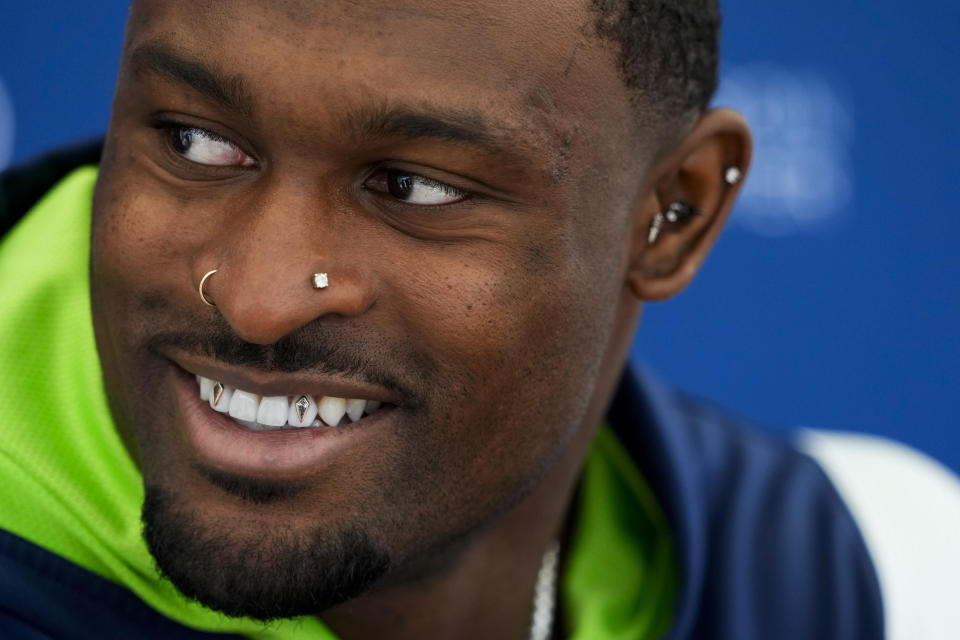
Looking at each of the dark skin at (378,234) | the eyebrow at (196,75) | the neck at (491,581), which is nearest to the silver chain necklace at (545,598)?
the neck at (491,581)

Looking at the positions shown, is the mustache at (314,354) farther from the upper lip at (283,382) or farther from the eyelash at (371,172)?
the eyelash at (371,172)

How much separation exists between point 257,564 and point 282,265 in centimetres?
28

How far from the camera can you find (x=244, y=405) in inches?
43.3

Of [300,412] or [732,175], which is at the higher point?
[732,175]

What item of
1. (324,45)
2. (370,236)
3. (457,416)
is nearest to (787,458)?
(457,416)

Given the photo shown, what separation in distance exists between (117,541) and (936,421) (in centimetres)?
204

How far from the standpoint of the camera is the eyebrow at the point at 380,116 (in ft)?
3.38

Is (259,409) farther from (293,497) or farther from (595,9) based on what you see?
(595,9)

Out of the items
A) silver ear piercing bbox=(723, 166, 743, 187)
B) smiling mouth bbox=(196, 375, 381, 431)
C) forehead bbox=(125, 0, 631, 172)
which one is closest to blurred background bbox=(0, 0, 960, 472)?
silver ear piercing bbox=(723, 166, 743, 187)

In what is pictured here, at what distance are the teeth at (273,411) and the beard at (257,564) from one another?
3.9 inches

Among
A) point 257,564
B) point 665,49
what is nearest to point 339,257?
point 257,564

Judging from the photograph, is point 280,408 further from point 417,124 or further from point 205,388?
point 417,124

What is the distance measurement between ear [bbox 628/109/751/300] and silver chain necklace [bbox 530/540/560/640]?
39 centimetres

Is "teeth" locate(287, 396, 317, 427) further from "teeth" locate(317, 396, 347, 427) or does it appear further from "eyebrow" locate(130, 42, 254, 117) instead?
"eyebrow" locate(130, 42, 254, 117)
